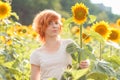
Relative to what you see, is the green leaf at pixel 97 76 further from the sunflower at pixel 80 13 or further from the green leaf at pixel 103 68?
the sunflower at pixel 80 13

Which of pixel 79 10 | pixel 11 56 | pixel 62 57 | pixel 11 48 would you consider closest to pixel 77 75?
pixel 79 10

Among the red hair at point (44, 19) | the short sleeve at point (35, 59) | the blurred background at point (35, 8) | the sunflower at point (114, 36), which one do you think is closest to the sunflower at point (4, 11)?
the red hair at point (44, 19)

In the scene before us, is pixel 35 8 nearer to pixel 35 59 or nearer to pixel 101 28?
pixel 35 59

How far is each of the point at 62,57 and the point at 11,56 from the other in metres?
0.97

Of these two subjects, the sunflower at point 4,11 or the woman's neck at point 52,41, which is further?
the sunflower at point 4,11

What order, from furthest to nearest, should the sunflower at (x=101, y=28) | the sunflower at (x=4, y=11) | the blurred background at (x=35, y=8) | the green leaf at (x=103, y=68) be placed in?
the blurred background at (x=35, y=8) < the sunflower at (x=4, y=11) < the sunflower at (x=101, y=28) < the green leaf at (x=103, y=68)

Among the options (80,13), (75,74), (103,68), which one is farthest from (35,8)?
(75,74)

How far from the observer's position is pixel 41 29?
3338 mm

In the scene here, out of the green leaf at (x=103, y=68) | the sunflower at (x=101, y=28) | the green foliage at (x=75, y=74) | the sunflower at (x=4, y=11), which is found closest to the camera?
the green foliage at (x=75, y=74)

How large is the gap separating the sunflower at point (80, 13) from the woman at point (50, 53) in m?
0.46

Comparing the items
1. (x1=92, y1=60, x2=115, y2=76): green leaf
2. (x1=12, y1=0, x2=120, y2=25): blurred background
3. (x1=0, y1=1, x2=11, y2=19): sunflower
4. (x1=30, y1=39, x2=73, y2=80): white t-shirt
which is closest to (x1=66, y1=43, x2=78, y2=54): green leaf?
(x1=92, y1=60, x2=115, y2=76): green leaf

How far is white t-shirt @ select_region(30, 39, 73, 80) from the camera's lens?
321 cm

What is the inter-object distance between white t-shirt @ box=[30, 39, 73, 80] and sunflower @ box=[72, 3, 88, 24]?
46 cm

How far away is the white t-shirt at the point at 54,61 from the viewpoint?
10.5ft
